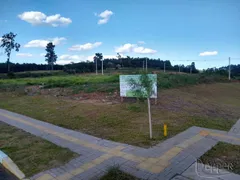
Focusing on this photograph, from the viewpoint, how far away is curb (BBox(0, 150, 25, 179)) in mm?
3404

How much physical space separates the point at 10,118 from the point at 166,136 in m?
6.11

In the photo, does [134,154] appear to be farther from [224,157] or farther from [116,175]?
[224,157]

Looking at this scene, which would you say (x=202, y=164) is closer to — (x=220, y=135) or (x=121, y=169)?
(x=121, y=169)

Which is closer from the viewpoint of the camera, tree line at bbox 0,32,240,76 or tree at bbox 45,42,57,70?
tree line at bbox 0,32,240,76

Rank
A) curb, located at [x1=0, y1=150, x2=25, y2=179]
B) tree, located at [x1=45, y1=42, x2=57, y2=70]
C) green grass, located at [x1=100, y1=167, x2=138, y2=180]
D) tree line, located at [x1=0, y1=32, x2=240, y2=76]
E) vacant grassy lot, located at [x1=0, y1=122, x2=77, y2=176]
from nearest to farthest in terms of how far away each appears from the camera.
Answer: green grass, located at [x1=100, y1=167, x2=138, y2=180] < curb, located at [x1=0, y1=150, x2=25, y2=179] < vacant grassy lot, located at [x1=0, y1=122, x2=77, y2=176] < tree line, located at [x1=0, y1=32, x2=240, y2=76] < tree, located at [x1=45, y1=42, x2=57, y2=70]

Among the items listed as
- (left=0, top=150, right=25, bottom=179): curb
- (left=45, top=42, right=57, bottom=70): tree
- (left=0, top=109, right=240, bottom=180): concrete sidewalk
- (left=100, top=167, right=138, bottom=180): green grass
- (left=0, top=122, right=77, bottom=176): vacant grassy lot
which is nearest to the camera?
(left=100, top=167, right=138, bottom=180): green grass

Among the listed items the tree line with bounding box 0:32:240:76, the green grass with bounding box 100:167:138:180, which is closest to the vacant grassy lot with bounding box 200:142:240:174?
the green grass with bounding box 100:167:138:180

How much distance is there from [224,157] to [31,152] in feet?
13.2

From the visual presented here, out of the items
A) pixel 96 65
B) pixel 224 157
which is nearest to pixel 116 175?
pixel 224 157

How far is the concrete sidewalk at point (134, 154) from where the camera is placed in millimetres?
3299

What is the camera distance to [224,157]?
3791 mm

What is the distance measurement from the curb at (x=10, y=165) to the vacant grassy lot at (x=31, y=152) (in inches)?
2.6

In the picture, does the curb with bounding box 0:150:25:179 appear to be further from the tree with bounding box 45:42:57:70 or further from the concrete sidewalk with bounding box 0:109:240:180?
the tree with bounding box 45:42:57:70

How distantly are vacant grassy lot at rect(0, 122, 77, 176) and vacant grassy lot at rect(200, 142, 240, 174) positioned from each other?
2.69 m
